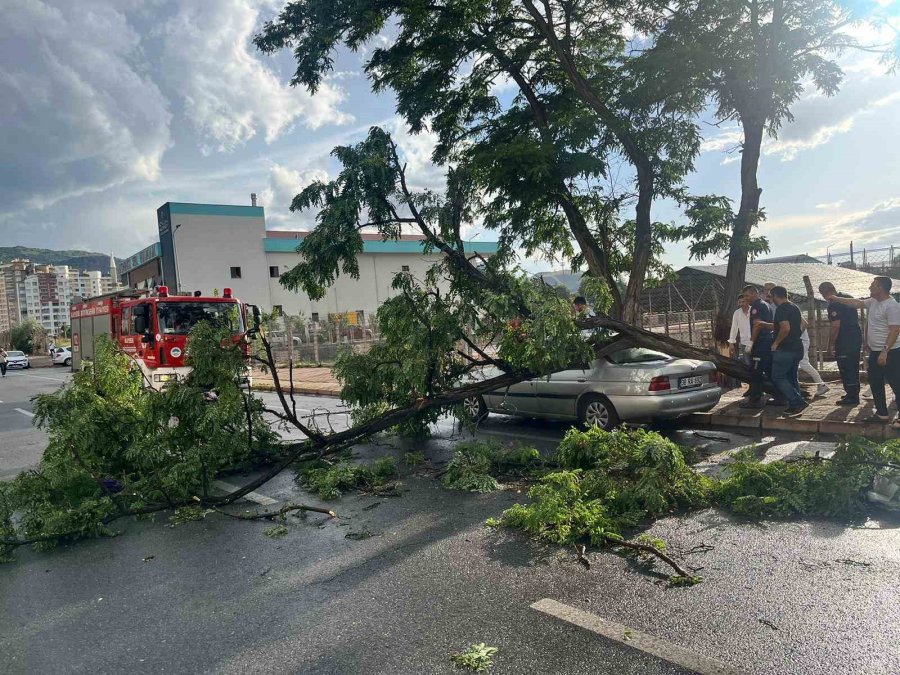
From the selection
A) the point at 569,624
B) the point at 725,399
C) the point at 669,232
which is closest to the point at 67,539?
the point at 569,624

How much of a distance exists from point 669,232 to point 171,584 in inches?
426

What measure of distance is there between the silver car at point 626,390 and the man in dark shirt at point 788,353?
882 mm

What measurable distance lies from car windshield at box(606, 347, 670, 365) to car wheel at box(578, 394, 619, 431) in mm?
619

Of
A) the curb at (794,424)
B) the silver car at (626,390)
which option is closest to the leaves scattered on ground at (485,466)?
the silver car at (626,390)

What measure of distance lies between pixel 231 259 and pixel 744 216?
42.1m

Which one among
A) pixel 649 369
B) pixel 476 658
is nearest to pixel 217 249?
pixel 649 369

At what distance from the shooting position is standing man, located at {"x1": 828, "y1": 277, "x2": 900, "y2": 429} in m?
7.45

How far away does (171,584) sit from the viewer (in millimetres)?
4531

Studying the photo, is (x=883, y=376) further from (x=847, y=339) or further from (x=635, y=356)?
(x=635, y=356)

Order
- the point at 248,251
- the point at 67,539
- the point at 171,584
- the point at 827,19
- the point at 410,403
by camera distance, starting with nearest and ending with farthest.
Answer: the point at 171,584 → the point at 67,539 → the point at 410,403 → the point at 827,19 → the point at 248,251

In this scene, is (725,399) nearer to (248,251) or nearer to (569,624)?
(569,624)

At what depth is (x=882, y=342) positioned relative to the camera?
772cm

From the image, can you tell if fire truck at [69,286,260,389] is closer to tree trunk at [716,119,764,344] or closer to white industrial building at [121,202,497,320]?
tree trunk at [716,119,764,344]

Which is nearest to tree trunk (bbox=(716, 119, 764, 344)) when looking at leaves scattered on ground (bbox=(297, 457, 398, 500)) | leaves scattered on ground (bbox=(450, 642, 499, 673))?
leaves scattered on ground (bbox=(297, 457, 398, 500))
